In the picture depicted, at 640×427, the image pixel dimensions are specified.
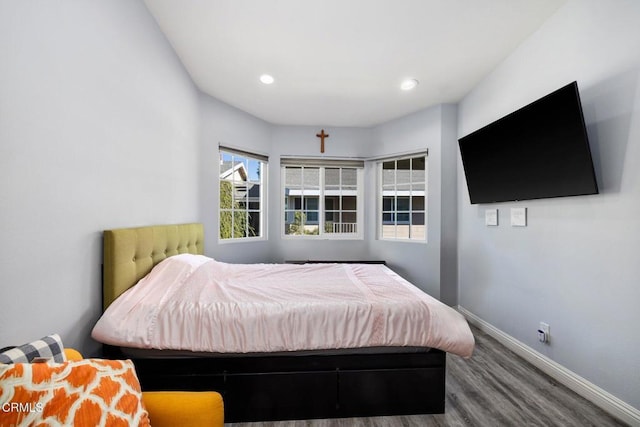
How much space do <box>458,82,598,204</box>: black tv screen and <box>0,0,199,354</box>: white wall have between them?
8.72 feet

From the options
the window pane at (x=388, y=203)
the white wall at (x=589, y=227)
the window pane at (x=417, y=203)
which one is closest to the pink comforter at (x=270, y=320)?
the white wall at (x=589, y=227)

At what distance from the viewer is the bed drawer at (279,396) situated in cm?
155

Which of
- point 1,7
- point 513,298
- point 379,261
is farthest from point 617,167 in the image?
point 1,7

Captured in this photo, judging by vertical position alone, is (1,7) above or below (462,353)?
above

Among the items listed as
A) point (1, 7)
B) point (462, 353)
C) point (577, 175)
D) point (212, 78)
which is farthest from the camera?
point (212, 78)

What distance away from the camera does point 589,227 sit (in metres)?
1.77

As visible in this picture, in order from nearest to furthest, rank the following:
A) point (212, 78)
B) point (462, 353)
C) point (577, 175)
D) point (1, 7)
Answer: point (1, 7)
point (462, 353)
point (577, 175)
point (212, 78)

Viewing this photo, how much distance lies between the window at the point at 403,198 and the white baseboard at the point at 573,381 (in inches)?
59.3

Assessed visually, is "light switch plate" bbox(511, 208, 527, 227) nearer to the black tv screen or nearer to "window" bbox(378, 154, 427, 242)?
the black tv screen

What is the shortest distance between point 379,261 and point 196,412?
3247 millimetres

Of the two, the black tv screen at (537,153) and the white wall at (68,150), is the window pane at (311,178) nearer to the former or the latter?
the black tv screen at (537,153)

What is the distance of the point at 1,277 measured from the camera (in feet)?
3.19

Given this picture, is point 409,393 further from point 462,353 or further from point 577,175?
point 577,175

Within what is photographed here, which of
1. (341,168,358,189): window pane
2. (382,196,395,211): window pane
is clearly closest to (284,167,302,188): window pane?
(341,168,358,189): window pane
